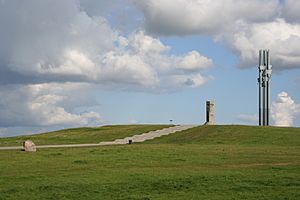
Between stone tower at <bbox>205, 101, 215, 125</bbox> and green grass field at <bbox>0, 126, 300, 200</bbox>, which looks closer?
green grass field at <bbox>0, 126, 300, 200</bbox>

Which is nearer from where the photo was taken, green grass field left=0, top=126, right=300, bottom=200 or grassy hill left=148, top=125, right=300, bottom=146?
green grass field left=0, top=126, right=300, bottom=200

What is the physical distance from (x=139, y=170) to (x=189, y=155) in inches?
370

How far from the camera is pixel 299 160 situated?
33.5 meters

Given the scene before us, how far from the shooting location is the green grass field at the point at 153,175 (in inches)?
A: 803

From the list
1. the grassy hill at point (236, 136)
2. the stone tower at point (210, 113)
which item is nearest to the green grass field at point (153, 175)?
the grassy hill at point (236, 136)

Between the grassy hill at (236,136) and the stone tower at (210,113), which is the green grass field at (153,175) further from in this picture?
the stone tower at (210,113)

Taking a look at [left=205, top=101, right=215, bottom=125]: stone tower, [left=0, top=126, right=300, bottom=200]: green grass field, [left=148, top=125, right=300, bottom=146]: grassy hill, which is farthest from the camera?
[left=205, top=101, right=215, bottom=125]: stone tower

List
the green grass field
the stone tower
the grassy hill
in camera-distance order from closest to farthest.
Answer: the green grass field, the grassy hill, the stone tower

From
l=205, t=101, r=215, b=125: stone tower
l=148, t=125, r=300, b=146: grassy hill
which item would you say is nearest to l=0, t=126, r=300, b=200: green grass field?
l=148, t=125, r=300, b=146: grassy hill

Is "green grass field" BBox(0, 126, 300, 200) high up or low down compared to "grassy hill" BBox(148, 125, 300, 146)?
down

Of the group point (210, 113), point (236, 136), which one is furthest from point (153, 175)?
point (210, 113)

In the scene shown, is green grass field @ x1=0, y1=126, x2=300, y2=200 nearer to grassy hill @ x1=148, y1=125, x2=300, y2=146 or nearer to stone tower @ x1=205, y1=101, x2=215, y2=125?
grassy hill @ x1=148, y1=125, x2=300, y2=146

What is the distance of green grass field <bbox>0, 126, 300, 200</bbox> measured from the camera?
20.4m

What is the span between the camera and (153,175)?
24938mm
